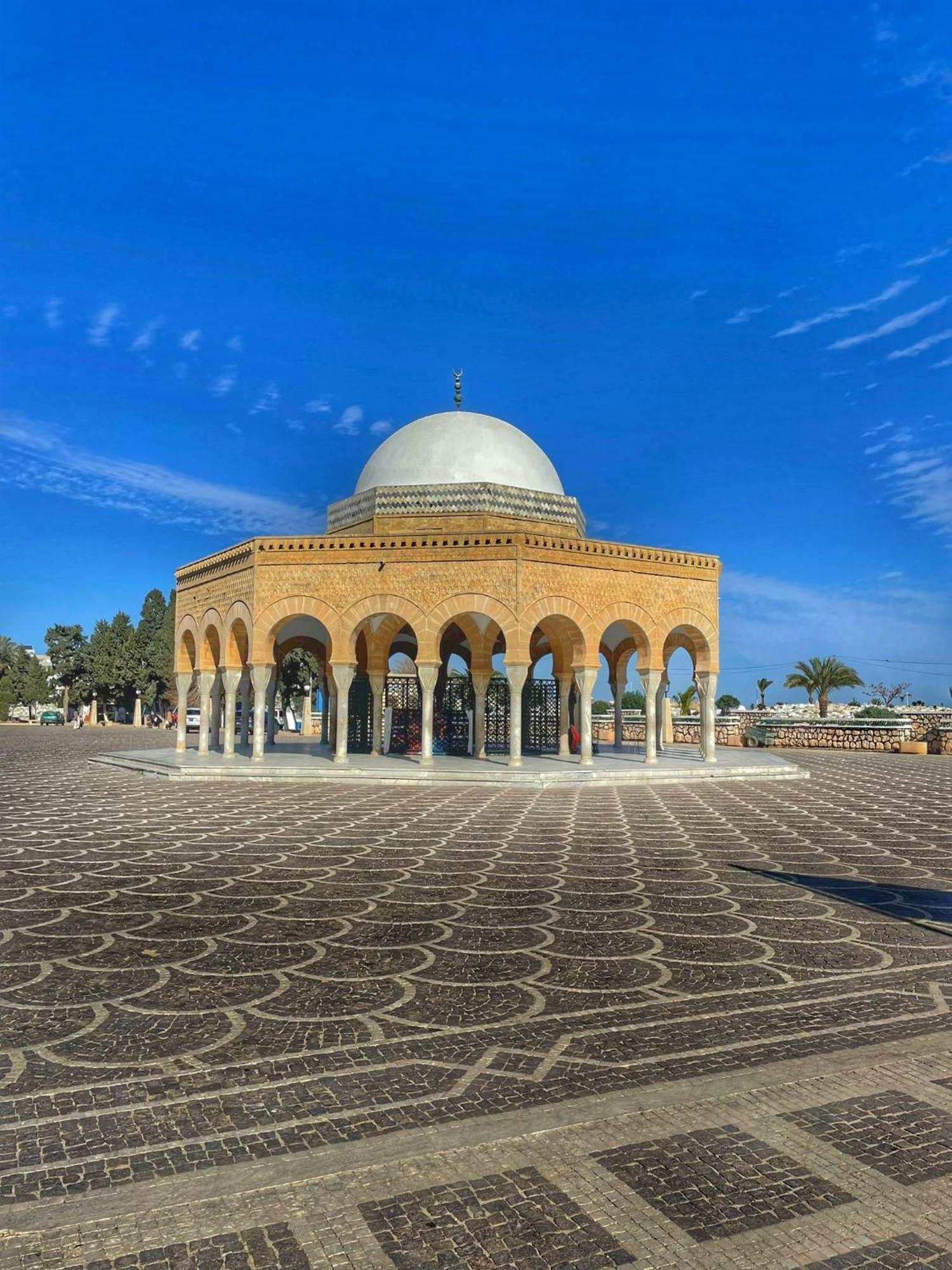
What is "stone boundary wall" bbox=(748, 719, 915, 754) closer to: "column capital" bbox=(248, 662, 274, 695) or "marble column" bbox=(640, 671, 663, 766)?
"marble column" bbox=(640, 671, 663, 766)

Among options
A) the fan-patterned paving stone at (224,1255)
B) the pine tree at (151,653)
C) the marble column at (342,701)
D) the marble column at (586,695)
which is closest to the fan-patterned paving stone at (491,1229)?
the fan-patterned paving stone at (224,1255)

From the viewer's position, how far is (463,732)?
23469 mm

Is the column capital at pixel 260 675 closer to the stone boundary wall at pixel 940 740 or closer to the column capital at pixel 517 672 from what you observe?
the column capital at pixel 517 672

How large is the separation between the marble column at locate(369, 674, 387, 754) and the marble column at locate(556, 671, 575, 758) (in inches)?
165

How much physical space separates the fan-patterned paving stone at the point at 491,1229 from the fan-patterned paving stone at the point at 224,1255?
24 centimetres

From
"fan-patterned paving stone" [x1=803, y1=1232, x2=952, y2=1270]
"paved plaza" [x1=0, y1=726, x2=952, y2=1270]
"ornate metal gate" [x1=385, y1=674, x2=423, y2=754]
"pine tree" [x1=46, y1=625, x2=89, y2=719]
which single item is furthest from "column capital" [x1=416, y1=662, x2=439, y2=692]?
"pine tree" [x1=46, y1=625, x2=89, y2=719]

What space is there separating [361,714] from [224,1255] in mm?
20395

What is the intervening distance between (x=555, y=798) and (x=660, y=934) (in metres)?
8.32

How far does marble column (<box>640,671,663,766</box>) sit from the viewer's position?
18.6 m

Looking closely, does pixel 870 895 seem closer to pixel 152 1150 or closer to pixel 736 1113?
pixel 736 1113

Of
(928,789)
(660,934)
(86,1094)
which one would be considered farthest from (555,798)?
(86,1094)

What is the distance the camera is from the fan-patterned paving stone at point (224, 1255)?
227 centimetres

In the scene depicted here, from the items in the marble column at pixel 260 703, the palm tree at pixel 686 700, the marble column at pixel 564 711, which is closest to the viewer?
the marble column at pixel 260 703

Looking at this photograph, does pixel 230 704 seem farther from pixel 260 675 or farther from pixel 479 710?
pixel 479 710
